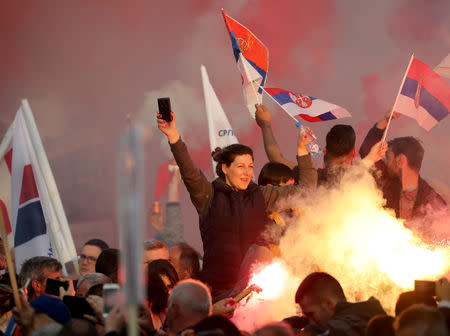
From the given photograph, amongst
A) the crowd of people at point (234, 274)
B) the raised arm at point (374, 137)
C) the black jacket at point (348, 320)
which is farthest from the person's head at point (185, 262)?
the black jacket at point (348, 320)

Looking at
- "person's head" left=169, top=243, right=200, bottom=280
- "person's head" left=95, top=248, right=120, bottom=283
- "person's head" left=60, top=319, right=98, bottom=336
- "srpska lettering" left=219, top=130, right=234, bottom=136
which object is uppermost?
"srpska lettering" left=219, top=130, right=234, bottom=136

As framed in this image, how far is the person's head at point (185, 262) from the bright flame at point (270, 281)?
44.5 inches

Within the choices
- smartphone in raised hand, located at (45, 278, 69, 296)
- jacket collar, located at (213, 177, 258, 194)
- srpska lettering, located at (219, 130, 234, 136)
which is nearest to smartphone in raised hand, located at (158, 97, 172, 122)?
jacket collar, located at (213, 177, 258, 194)

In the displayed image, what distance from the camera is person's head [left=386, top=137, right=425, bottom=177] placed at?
5.23 metres

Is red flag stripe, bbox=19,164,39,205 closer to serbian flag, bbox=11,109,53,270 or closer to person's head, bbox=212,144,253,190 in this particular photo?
serbian flag, bbox=11,109,53,270

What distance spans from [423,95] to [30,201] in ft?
12.8

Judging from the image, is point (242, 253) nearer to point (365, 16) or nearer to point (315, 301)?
point (315, 301)

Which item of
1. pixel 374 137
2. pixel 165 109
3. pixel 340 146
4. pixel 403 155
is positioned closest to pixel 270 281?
pixel 340 146

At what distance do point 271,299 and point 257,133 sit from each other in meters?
7.54

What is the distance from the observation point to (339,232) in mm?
4824

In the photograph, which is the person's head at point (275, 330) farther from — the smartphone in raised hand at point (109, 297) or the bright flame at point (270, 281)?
the bright flame at point (270, 281)

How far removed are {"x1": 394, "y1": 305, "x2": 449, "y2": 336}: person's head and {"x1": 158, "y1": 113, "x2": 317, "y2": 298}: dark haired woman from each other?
177 centimetres

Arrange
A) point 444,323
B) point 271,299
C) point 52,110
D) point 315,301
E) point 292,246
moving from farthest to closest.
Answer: point 52,110, point 292,246, point 271,299, point 315,301, point 444,323

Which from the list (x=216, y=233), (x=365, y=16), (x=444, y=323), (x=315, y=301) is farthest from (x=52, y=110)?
(x=444, y=323)
